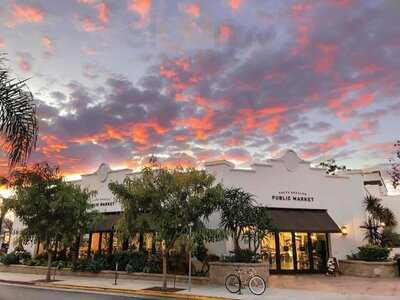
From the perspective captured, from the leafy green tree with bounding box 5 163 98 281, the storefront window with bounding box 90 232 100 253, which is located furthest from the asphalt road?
the storefront window with bounding box 90 232 100 253

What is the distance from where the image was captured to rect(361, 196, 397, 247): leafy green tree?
23328mm

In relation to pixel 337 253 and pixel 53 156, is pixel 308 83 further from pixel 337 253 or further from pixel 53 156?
pixel 53 156

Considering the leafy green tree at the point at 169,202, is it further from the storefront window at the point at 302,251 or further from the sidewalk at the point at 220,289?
the storefront window at the point at 302,251

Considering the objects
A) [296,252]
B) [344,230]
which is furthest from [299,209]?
[344,230]

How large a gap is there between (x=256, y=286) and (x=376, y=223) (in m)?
13.6

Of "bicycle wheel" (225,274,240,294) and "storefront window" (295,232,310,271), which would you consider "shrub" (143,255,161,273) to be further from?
"storefront window" (295,232,310,271)

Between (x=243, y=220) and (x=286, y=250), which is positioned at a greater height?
(x=243, y=220)

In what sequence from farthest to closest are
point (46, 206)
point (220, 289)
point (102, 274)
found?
point (102, 274), point (46, 206), point (220, 289)

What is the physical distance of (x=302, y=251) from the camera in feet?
74.2

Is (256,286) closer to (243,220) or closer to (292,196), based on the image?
(243,220)

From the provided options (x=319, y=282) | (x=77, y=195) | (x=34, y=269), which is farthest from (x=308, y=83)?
(x=34, y=269)

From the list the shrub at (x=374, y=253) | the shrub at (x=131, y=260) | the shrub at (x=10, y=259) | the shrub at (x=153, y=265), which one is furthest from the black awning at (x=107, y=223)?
the shrub at (x=374, y=253)

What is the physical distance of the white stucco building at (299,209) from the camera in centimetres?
2222

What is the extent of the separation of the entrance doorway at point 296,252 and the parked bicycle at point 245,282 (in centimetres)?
536
